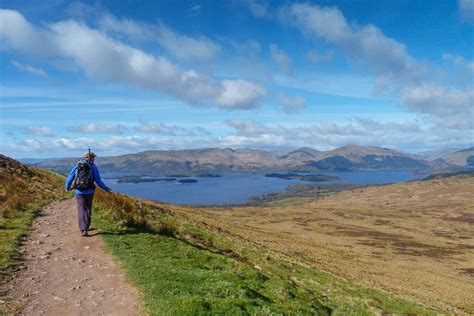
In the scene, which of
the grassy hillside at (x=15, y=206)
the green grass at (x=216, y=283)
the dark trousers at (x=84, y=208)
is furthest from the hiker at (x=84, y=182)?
the grassy hillside at (x=15, y=206)

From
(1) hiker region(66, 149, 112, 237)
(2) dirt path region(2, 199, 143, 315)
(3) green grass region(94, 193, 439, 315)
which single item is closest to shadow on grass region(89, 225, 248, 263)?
(3) green grass region(94, 193, 439, 315)

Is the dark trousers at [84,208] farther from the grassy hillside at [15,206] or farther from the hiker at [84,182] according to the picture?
the grassy hillside at [15,206]

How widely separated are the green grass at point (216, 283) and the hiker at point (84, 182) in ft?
5.04

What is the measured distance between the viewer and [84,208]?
A: 17.4m

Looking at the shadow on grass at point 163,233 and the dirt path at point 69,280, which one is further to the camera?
the shadow on grass at point 163,233

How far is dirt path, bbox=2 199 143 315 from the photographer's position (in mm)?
10375

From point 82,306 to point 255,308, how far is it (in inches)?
191

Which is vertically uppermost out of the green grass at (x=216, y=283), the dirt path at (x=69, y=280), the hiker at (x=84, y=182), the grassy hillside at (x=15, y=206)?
the hiker at (x=84, y=182)

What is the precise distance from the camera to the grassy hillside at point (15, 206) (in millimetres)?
14414

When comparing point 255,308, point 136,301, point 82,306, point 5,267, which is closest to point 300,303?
point 255,308

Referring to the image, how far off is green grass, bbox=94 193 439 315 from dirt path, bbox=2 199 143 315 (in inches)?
22.1

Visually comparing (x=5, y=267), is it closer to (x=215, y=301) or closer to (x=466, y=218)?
(x=215, y=301)

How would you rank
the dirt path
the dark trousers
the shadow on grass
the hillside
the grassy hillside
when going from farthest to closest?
the shadow on grass → the dark trousers → the grassy hillside → the hillside → the dirt path

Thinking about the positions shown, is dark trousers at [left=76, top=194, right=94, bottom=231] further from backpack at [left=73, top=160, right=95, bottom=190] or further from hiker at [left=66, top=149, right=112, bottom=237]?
backpack at [left=73, top=160, right=95, bottom=190]
